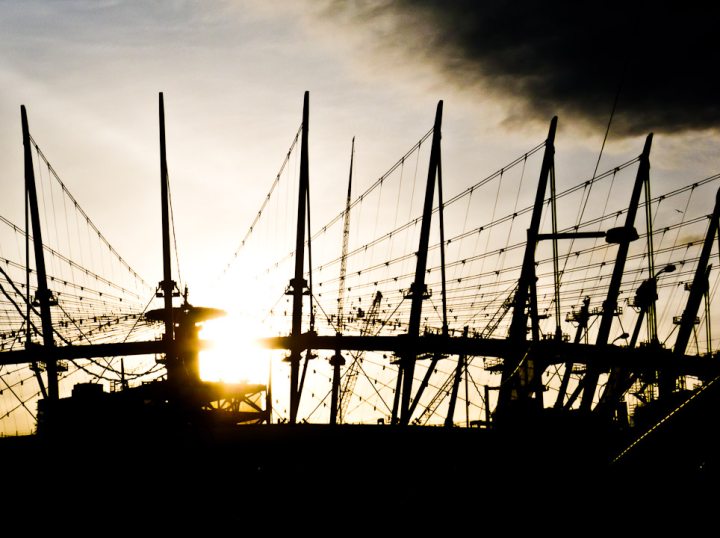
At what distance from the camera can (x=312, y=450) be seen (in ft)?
69.2

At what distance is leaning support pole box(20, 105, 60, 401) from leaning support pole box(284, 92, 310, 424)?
12.2 meters

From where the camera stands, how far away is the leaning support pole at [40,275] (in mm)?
25047

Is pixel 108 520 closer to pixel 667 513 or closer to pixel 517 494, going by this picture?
pixel 517 494

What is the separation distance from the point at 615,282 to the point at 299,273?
639 inches

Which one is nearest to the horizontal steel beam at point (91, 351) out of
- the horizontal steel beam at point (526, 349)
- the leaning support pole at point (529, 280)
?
the horizontal steel beam at point (526, 349)

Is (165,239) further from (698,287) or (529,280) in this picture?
(698,287)

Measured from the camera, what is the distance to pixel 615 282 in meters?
23.0

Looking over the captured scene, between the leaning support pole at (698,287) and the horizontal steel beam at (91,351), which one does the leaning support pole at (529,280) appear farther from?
the horizontal steel beam at (91,351)

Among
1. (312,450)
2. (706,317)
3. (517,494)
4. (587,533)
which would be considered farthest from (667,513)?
(706,317)

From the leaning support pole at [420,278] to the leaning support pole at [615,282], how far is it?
7.79 metres

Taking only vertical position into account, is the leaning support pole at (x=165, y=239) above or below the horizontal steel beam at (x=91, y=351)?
above

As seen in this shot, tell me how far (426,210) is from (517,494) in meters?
14.4

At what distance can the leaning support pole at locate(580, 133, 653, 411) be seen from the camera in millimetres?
22011

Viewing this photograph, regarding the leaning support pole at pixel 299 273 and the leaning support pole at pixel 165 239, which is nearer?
the leaning support pole at pixel 165 239
